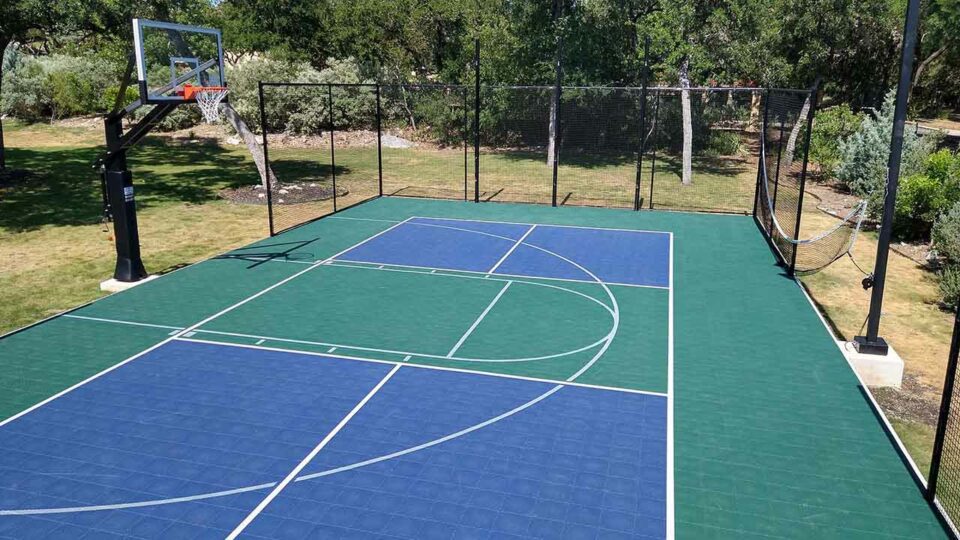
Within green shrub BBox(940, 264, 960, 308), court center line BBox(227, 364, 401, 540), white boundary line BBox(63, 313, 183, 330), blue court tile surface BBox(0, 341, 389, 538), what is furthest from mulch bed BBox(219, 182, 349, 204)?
green shrub BBox(940, 264, 960, 308)

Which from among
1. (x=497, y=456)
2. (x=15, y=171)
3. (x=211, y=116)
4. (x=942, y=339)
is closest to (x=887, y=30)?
(x=942, y=339)

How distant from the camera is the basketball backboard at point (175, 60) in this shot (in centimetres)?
1080

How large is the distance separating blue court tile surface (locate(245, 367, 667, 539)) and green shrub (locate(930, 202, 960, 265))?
7503 millimetres

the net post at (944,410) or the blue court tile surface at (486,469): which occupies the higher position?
the net post at (944,410)

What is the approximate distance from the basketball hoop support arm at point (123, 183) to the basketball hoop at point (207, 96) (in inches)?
36.3

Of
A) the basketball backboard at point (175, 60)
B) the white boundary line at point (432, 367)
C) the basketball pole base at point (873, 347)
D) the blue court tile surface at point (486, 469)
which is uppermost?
the basketball backboard at point (175, 60)

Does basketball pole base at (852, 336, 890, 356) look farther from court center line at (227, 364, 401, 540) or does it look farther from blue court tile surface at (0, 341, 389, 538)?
blue court tile surface at (0, 341, 389, 538)

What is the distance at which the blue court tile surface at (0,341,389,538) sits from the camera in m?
6.00

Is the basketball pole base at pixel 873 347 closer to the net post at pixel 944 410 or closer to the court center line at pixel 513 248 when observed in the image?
the net post at pixel 944 410

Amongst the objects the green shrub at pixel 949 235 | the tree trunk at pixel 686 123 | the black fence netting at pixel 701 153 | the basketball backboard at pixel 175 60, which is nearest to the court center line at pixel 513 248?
the black fence netting at pixel 701 153

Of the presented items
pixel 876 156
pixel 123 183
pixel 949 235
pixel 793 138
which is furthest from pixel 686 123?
pixel 123 183

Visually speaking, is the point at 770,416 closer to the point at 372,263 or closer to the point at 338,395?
the point at 338,395

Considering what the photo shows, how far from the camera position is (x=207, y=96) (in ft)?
42.9

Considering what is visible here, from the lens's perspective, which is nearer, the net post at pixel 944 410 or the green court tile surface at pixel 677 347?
the net post at pixel 944 410
